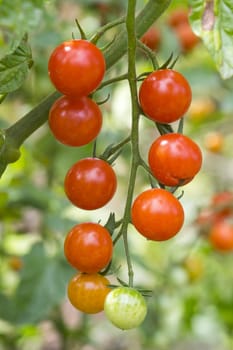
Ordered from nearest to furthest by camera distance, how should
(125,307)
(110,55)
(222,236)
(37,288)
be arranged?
(125,307)
(110,55)
(37,288)
(222,236)

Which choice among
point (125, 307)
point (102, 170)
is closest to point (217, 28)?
point (102, 170)

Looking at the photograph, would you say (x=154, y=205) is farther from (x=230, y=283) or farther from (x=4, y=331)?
(x=230, y=283)

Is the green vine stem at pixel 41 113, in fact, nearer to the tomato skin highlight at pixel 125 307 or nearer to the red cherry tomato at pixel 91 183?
the red cherry tomato at pixel 91 183

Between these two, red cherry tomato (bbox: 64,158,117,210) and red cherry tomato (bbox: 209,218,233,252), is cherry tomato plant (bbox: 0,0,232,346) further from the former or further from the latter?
red cherry tomato (bbox: 209,218,233,252)

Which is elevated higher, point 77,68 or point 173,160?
point 77,68

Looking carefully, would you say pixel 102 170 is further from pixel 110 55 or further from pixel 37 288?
pixel 37 288

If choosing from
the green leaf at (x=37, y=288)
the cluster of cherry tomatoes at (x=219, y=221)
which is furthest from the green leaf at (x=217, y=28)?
the cluster of cherry tomatoes at (x=219, y=221)

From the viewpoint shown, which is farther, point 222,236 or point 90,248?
point 222,236

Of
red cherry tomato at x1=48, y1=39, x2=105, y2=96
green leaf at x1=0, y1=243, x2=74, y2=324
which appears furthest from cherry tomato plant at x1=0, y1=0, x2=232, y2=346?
green leaf at x1=0, y1=243, x2=74, y2=324
